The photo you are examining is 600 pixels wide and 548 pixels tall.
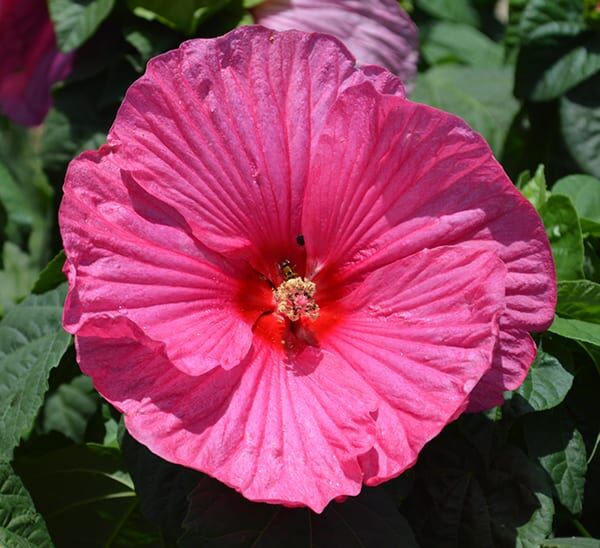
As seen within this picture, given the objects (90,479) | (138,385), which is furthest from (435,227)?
(90,479)

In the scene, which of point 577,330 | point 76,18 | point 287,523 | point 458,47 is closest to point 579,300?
point 577,330

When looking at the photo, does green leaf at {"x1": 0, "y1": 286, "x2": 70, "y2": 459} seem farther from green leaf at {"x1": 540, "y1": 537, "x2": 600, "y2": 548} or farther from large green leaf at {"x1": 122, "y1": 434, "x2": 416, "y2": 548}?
green leaf at {"x1": 540, "y1": 537, "x2": 600, "y2": 548}

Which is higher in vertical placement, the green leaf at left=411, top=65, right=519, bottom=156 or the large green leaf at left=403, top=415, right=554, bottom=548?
the green leaf at left=411, top=65, right=519, bottom=156

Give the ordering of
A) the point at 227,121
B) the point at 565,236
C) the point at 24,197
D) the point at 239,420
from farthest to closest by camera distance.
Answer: the point at 24,197 < the point at 565,236 < the point at 227,121 < the point at 239,420

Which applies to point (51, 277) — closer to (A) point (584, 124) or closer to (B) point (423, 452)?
(B) point (423, 452)

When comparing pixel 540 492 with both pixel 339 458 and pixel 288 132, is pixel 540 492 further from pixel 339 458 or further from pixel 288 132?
pixel 288 132

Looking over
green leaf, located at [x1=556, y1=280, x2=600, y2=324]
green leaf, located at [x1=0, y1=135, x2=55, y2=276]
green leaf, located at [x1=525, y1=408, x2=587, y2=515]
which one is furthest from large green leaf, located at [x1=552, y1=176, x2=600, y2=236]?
green leaf, located at [x1=0, y1=135, x2=55, y2=276]

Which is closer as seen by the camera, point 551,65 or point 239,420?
point 239,420
